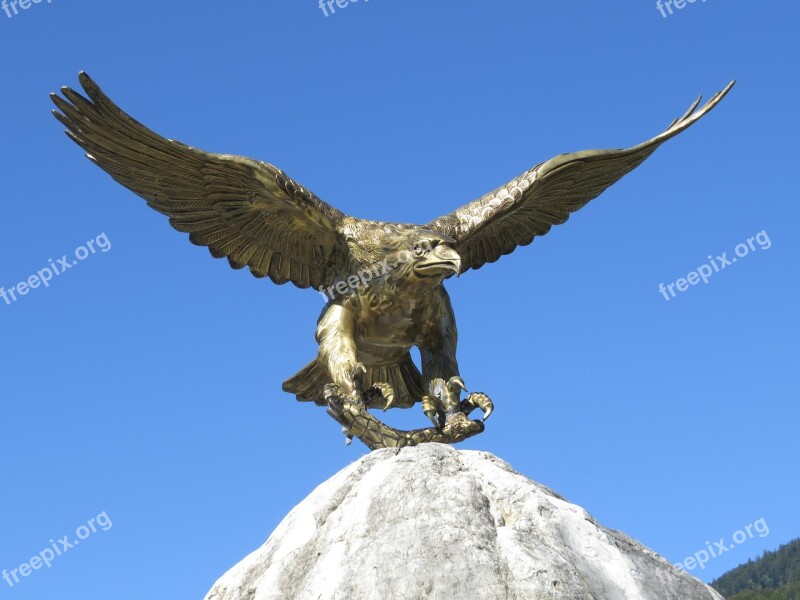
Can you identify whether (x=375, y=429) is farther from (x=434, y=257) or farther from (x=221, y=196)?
(x=221, y=196)

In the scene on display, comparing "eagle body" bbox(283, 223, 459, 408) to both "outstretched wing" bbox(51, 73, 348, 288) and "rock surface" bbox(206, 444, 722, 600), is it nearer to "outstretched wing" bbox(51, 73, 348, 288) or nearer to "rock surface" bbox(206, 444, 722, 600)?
"outstretched wing" bbox(51, 73, 348, 288)

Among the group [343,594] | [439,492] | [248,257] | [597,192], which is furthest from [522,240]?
Result: [343,594]

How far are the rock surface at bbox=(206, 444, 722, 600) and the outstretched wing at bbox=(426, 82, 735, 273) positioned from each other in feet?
10.5

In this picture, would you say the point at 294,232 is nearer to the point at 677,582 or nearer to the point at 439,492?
the point at 439,492

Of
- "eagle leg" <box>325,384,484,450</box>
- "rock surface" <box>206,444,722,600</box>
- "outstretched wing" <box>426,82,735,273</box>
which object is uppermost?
"outstretched wing" <box>426,82,735,273</box>

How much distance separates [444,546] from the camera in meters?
6.88

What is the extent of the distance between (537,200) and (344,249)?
2.07m

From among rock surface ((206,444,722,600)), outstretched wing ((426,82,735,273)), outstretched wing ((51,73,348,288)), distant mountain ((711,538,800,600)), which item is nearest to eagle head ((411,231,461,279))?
outstretched wing ((426,82,735,273))

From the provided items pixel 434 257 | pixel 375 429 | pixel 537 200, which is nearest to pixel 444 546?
pixel 375 429

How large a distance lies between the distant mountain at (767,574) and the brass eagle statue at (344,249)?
76.4 feet

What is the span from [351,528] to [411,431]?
2094 millimetres

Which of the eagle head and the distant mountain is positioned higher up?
the distant mountain

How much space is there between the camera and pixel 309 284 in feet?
35.1

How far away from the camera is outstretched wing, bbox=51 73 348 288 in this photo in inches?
376
